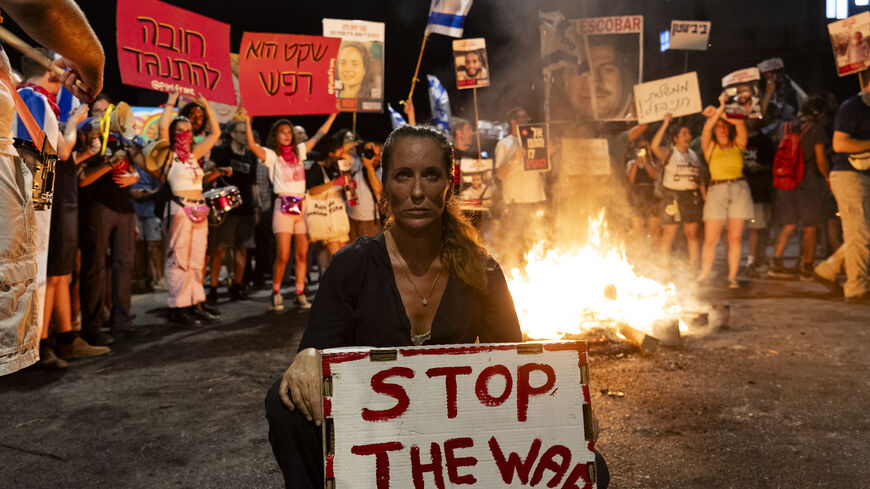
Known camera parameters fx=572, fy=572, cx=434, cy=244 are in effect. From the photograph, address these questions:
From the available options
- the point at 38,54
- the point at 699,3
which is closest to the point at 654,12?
the point at 699,3

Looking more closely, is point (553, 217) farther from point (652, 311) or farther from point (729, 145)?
point (652, 311)

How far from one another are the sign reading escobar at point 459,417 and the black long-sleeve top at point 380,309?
37 centimetres

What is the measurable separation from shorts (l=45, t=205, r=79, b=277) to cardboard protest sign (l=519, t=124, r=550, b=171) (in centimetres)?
630

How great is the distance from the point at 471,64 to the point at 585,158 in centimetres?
254

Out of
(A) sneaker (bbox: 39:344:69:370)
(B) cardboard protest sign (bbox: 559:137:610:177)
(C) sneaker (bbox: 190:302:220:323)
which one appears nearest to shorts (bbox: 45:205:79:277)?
(A) sneaker (bbox: 39:344:69:370)

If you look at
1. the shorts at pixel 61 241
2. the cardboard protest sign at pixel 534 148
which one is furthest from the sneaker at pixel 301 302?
the cardboard protest sign at pixel 534 148

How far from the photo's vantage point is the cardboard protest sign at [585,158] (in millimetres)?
9875

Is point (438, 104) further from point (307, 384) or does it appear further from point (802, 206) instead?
point (307, 384)

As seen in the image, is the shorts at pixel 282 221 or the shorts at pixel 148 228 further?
the shorts at pixel 148 228

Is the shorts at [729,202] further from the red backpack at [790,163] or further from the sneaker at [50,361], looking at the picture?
the sneaker at [50,361]

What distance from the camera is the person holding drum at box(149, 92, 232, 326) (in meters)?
6.20

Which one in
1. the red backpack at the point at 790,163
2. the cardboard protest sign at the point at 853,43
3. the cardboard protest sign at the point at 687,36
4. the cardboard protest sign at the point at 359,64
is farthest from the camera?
Answer: the cardboard protest sign at the point at 687,36

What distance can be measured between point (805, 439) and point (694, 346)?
2012mm

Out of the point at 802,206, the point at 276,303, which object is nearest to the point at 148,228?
the point at 276,303
